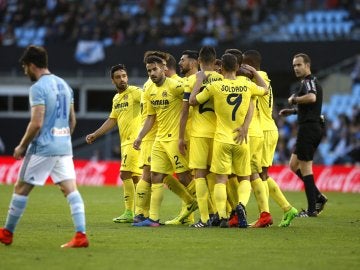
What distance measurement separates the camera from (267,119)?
1505 cm

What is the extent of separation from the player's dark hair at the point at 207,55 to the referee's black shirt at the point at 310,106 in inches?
105

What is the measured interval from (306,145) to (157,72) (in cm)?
356

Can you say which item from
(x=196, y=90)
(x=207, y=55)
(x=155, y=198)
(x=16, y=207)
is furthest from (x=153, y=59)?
(x=16, y=207)

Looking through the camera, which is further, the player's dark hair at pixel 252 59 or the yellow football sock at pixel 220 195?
the player's dark hair at pixel 252 59

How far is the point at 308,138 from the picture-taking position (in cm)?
1670

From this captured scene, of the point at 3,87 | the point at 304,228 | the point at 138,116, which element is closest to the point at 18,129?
the point at 3,87

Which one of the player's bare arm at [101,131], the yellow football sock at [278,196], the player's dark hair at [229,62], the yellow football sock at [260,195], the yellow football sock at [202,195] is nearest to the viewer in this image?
the player's dark hair at [229,62]

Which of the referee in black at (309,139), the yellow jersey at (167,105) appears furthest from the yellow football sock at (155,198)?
the referee in black at (309,139)

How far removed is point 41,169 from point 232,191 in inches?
169

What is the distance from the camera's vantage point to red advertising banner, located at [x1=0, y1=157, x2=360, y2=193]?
26109 millimetres

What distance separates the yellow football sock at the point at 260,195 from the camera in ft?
46.5

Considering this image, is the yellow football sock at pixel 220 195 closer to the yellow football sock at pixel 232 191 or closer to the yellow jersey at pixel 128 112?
the yellow football sock at pixel 232 191

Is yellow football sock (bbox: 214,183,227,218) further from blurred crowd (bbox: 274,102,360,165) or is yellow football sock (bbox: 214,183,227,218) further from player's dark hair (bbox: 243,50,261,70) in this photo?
blurred crowd (bbox: 274,102,360,165)

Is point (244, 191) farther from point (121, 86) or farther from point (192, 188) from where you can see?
point (121, 86)
